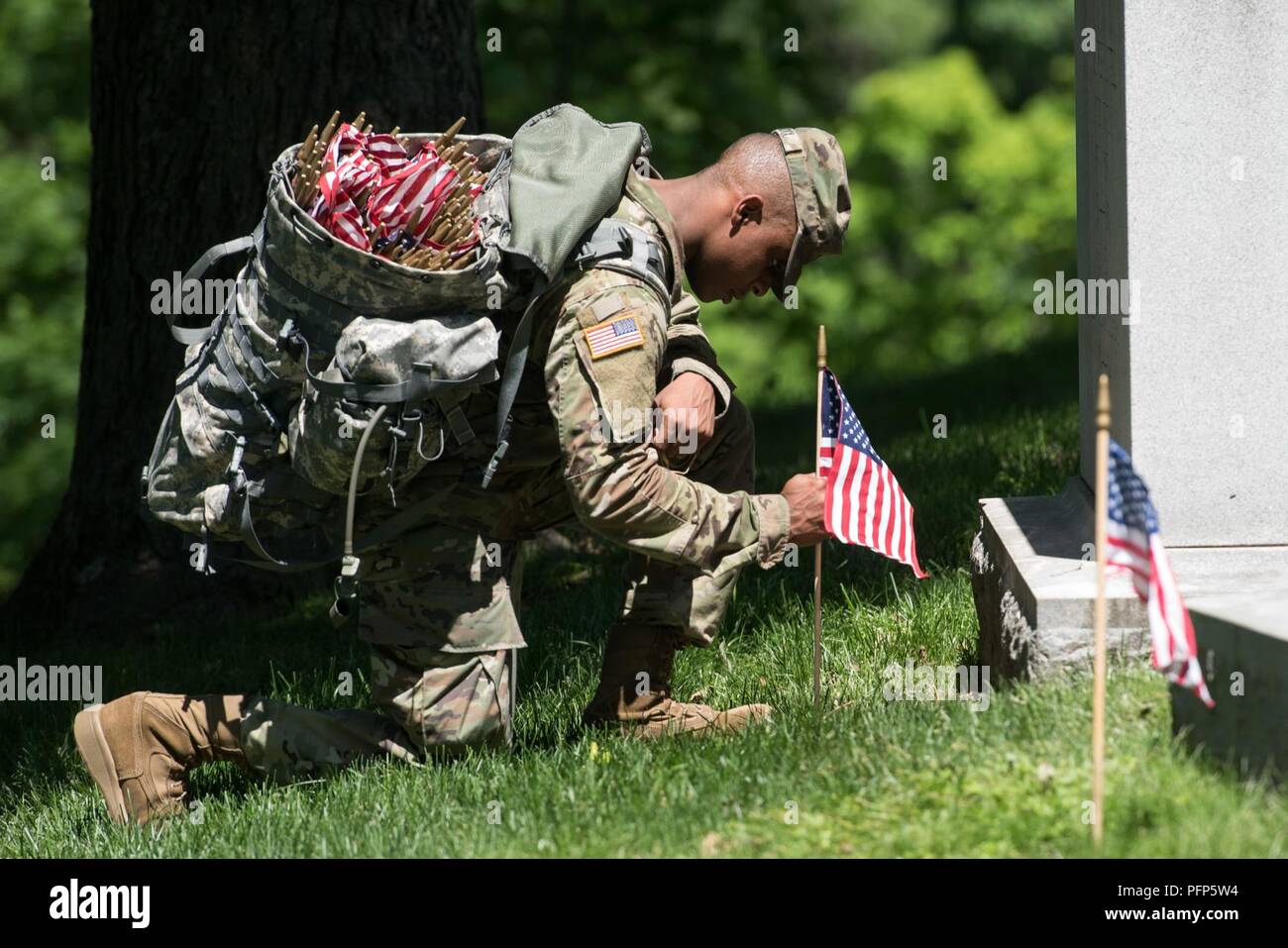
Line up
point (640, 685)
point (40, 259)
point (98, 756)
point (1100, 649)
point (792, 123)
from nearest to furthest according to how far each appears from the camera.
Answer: point (1100, 649) → point (98, 756) → point (640, 685) → point (40, 259) → point (792, 123)

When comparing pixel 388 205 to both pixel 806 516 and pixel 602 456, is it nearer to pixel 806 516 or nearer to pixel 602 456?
pixel 602 456

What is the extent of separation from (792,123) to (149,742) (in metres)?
16.1

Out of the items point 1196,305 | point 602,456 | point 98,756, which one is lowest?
point 98,756

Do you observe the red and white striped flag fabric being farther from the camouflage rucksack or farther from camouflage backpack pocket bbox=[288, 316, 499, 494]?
camouflage backpack pocket bbox=[288, 316, 499, 494]

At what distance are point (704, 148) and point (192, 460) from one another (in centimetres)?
1293

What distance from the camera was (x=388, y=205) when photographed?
4.00 meters

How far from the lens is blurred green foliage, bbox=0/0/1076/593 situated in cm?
1645

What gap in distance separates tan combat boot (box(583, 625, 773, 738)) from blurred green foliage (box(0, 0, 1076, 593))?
289 inches

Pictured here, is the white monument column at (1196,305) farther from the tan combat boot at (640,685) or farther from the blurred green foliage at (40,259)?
the blurred green foliage at (40,259)

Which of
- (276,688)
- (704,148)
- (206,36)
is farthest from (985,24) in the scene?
(276,688)

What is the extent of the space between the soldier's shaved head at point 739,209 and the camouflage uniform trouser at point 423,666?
911 mm

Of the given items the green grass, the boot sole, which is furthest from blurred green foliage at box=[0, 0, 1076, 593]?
the boot sole

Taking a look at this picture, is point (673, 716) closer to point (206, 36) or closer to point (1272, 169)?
point (1272, 169)

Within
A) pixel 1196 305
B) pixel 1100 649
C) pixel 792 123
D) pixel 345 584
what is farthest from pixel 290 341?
pixel 792 123
